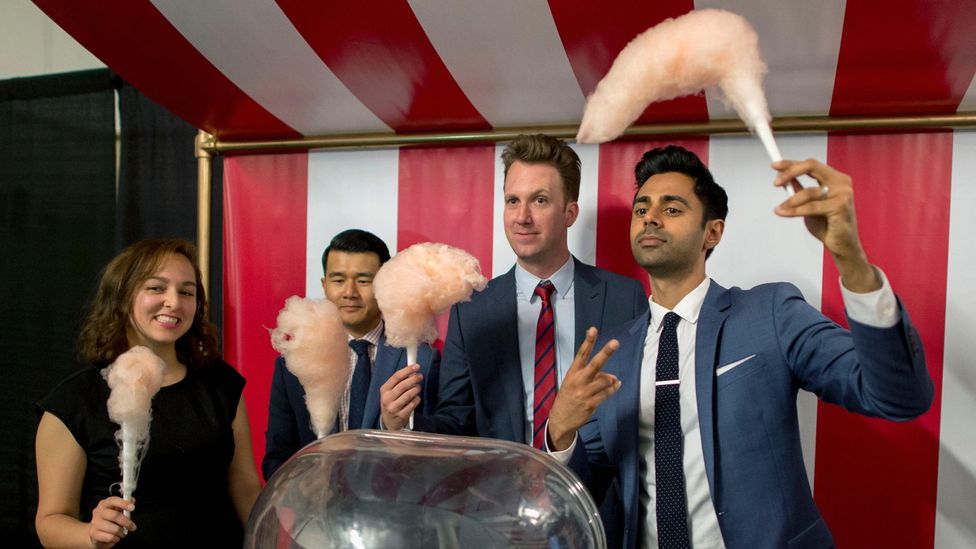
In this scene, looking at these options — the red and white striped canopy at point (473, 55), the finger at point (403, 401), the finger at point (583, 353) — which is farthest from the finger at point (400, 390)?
the red and white striped canopy at point (473, 55)

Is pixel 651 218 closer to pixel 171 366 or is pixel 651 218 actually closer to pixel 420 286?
pixel 420 286

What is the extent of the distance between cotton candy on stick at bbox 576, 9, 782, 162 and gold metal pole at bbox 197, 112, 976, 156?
74 cm

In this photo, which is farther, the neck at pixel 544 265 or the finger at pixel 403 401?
the neck at pixel 544 265

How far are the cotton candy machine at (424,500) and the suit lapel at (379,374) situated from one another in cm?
85

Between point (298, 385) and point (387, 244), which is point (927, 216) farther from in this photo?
point (298, 385)

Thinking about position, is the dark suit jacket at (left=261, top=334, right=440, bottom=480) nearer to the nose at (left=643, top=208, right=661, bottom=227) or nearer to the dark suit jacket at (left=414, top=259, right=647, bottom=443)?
the dark suit jacket at (left=414, top=259, right=647, bottom=443)

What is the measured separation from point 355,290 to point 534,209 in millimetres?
592

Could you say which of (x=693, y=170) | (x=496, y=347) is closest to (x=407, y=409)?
(x=496, y=347)

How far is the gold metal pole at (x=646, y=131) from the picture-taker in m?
1.89

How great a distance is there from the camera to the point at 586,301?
1.91 meters

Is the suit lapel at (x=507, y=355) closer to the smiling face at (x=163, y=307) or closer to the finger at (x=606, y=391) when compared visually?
the finger at (x=606, y=391)

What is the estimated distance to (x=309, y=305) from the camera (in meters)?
1.80

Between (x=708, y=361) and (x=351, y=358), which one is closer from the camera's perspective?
(x=708, y=361)

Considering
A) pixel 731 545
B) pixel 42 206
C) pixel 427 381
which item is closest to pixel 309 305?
pixel 427 381
